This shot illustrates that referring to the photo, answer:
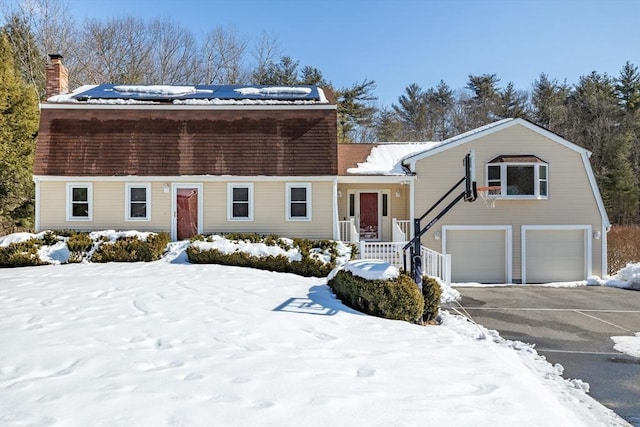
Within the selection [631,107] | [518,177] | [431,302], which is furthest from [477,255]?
[631,107]

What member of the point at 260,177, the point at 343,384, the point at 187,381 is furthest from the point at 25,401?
the point at 260,177

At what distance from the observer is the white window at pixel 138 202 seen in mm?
13953

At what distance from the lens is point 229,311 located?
23.7 feet

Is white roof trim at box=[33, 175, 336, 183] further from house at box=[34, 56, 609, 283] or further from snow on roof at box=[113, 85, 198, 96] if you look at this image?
snow on roof at box=[113, 85, 198, 96]

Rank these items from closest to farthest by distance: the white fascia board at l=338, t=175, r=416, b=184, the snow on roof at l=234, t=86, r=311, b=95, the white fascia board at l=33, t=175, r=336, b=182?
the white fascia board at l=33, t=175, r=336, b=182
the white fascia board at l=338, t=175, r=416, b=184
the snow on roof at l=234, t=86, r=311, b=95

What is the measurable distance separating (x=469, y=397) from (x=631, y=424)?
1.88 m

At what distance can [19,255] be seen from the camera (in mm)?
12086

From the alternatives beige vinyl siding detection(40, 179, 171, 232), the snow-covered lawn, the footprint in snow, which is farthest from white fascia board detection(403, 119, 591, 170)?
the footprint in snow

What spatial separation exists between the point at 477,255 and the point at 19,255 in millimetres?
15850

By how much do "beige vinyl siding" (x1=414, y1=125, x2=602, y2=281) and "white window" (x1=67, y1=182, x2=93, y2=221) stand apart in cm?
1215

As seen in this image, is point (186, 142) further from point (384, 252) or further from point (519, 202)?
point (519, 202)

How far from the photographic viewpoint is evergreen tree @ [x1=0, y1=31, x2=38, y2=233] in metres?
19.8

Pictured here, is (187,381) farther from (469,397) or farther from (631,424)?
(631,424)

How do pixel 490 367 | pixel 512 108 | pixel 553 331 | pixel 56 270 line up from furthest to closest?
1. pixel 512 108
2. pixel 56 270
3. pixel 553 331
4. pixel 490 367
